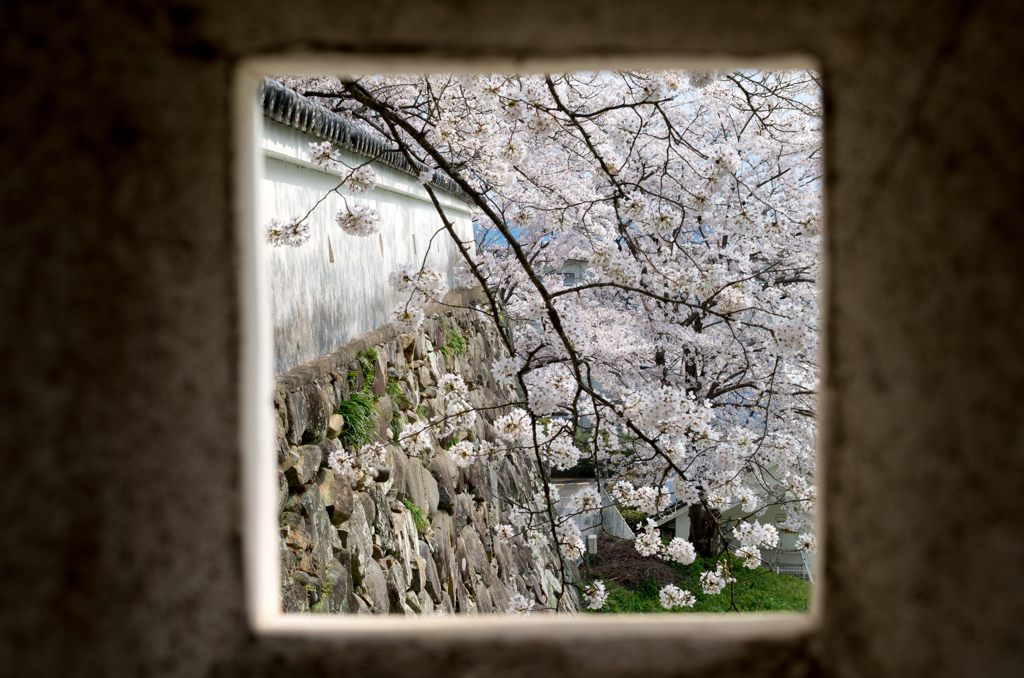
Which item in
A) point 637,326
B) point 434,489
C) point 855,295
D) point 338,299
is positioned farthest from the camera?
point 637,326

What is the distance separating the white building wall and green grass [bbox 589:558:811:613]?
3836mm

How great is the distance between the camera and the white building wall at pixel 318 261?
2.59 meters

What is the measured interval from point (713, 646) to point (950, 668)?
0.20 m

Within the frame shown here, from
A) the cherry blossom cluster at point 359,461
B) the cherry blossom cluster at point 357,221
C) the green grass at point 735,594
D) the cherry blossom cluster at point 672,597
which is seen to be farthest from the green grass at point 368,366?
the green grass at point 735,594

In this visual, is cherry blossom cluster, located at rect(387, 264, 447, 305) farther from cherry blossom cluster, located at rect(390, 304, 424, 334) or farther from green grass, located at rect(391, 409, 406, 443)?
green grass, located at rect(391, 409, 406, 443)

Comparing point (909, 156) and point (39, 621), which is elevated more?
point (909, 156)

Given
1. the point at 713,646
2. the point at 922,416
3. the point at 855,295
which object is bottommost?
the point at 713,646

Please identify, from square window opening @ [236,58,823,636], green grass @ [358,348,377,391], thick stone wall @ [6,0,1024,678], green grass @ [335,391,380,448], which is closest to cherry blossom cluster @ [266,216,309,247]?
square window opening @ [236,58,823,636]

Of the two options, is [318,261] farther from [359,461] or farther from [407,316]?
[359,461]

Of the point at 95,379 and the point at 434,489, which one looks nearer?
the point at 95,379

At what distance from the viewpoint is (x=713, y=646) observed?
2.14ft

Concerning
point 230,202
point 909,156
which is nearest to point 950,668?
point 909,156

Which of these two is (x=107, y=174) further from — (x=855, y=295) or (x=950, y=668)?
(x=950, y=668)
